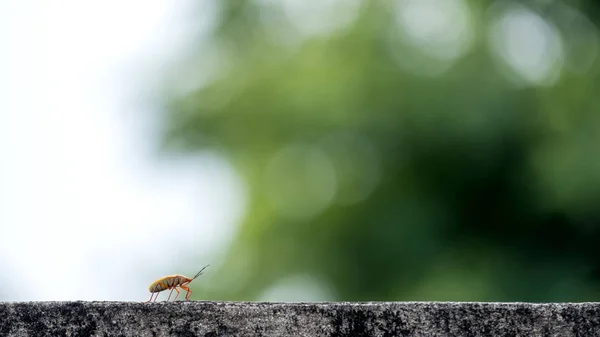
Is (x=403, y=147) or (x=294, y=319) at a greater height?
(x=403, y=147)

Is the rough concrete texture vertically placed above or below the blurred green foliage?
below

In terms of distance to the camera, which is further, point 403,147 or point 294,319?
point 403,147

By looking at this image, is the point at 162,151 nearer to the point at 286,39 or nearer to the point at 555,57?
the point at 286,39

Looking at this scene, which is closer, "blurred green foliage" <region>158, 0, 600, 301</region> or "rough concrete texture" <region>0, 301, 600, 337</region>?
"rough concrete texture" <region>0, 301, 600, 337</region>

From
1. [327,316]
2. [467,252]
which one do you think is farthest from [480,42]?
[327,316]
